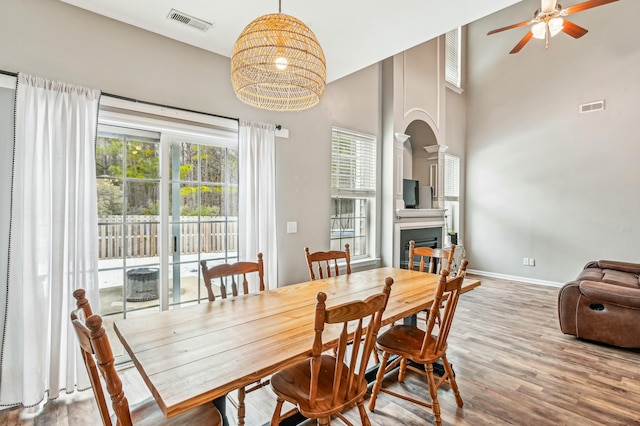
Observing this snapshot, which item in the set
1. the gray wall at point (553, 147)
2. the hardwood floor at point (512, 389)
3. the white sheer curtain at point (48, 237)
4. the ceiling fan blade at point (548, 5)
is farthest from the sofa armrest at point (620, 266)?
the white sheer curtain at point (48, 237)

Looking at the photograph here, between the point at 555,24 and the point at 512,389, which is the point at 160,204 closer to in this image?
the point at 512,389

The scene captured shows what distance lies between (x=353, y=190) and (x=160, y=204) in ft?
8.24

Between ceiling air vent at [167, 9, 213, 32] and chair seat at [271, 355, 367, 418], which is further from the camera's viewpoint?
ceiling air vent at [167, 9, 213, 32]

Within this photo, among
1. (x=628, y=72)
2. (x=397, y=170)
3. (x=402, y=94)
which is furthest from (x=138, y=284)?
(x=628, y=72)

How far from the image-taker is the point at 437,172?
5.74 metres

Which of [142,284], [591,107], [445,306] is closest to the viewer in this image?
[445,306]

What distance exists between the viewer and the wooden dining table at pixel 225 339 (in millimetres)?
1146

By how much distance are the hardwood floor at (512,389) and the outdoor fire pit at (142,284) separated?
65 centimetres

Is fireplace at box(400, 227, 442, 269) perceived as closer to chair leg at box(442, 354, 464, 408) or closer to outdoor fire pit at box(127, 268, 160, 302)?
chair leg at box(442, 354, 464, 408)

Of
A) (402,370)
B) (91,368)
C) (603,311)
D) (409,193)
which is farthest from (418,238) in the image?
(91,368)

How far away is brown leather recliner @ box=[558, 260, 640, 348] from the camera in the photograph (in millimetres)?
3035

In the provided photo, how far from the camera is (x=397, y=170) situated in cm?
479

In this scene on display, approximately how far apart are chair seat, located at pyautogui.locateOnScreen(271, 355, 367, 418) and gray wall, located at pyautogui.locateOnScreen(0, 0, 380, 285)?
1.83 m

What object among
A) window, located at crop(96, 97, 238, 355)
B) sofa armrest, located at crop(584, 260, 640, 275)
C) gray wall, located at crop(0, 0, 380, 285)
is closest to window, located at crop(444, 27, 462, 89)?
gray wall, located at crop(0, 0, 380, 285)
